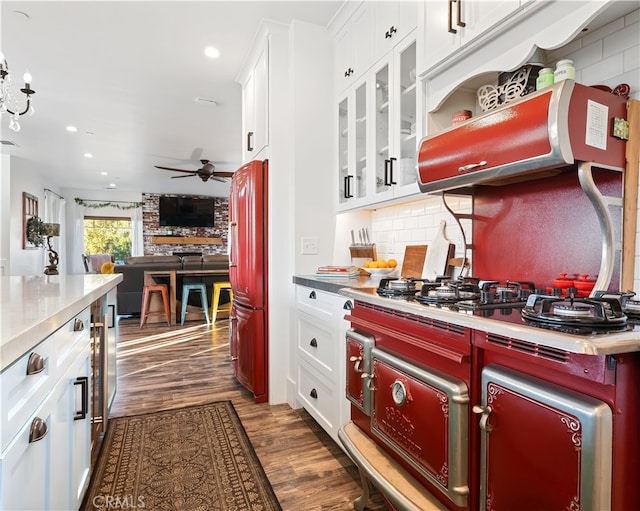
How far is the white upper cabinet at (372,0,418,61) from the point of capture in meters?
1.93

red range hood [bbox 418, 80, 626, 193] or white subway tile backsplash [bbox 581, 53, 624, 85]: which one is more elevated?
white subway tile backsplash [bbox 581, 53, 624, 85]

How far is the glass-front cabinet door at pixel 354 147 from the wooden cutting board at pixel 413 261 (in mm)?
457

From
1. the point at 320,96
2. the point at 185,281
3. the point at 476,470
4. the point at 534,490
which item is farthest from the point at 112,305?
the point at 185,281

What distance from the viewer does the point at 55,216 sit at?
8.91 meters

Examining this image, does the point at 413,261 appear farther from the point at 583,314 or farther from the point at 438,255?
the point at 583,314

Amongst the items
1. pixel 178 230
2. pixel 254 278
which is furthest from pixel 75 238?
pixel 254 278

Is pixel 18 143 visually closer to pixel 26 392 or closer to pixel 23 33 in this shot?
pixel 23 33

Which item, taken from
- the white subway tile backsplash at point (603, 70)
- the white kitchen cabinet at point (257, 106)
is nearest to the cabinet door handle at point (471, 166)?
the white subway tile backsplash at point (603, 70)

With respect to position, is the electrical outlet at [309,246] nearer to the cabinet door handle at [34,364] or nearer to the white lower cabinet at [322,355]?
the white lower cabinet at [322,355]

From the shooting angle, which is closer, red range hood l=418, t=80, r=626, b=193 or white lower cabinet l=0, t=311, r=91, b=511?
white lower cabinet l=0, t=311, r=91, b=511

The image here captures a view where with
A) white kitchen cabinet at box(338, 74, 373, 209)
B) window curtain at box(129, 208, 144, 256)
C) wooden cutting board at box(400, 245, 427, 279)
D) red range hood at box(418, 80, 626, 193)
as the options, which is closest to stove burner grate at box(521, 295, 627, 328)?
red range hood at box(418, 80, 626, 193)

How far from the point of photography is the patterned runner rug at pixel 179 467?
161cm

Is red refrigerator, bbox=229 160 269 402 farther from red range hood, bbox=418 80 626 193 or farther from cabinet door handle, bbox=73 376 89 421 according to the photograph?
red range hood, bbox=418 80 626 193

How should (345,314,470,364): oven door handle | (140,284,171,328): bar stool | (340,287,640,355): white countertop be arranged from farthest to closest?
(140,284,171,328): bar stool, (345,314,470,364): oven door handle, (340,287,640,355): white countertop
